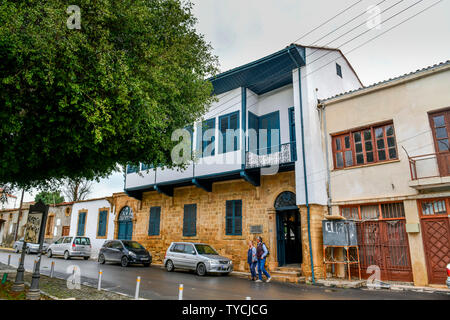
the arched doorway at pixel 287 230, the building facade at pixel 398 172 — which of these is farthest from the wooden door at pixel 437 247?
the arched doorway at pixel 287 230

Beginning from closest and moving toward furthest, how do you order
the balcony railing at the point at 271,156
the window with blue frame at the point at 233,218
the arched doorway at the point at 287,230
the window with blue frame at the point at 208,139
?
the balcony railing at the point at 271,156
the arched doorway at the point at 287,230
the window with blue frame at the point at 233,218
the window with blue frame at the point at 208,139

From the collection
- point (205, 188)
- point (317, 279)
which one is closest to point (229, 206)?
point (205, 188)

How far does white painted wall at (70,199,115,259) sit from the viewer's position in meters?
24.6

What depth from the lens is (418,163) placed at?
11.5 metres

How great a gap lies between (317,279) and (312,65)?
9674 millimetres

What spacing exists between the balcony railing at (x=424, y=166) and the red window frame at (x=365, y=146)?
0.82 metres

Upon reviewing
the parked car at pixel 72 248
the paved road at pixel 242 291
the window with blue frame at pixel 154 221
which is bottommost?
the paved road at pixel 242 291

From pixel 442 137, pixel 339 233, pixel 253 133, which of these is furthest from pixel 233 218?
pixel 442 137

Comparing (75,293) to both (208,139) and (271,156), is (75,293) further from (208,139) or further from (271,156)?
(208,139)

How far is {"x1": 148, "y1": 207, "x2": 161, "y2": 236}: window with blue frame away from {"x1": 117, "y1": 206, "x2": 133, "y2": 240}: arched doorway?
226 centimetres

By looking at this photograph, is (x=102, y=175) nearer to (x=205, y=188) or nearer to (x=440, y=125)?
(x=205, y=188)

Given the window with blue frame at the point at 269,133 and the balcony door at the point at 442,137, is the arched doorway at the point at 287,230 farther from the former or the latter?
the balcony door at the point at 442,137

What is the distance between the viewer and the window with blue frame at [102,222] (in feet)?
82.0

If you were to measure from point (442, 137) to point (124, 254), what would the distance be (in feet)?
53.2
